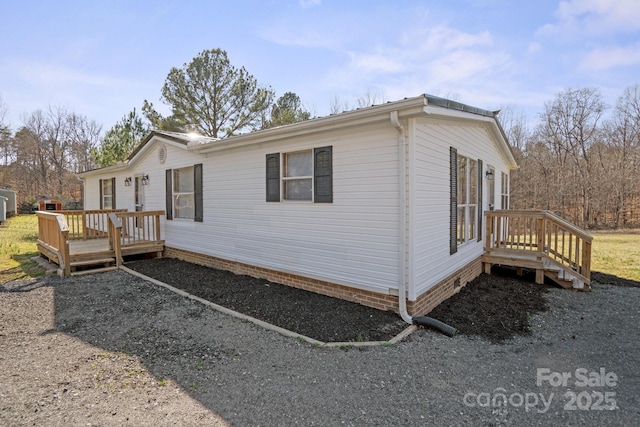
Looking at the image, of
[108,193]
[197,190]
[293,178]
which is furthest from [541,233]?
[108,193]

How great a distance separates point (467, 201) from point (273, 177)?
3890mm

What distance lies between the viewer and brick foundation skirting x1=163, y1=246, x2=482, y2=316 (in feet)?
15.9

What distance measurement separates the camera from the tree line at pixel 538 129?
60.8 ft

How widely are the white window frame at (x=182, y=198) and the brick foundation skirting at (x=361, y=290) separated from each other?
119cm

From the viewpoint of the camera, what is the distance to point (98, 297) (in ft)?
18.6

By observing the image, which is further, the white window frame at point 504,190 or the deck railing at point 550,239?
the white window frame at point 504,190

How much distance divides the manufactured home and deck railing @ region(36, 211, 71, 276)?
232cm

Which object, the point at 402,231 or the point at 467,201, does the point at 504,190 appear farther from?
the point at 402,231

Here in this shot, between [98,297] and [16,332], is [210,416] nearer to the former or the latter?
[16,332]

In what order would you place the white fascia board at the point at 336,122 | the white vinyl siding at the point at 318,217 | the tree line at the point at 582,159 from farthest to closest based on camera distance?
the tree line at the point at 582,159 < the white vinyl siding at the point at 318,217 < the white fascia board at the point at 336,122

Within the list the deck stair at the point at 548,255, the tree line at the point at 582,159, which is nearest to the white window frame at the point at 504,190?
the deck stair at the point at 548,255

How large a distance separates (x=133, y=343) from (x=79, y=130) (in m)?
35.0

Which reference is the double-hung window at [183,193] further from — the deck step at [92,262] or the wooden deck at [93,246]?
the deck step at [92,262]

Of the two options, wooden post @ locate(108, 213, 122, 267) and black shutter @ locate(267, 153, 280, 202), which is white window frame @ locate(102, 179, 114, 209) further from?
black shutter @ locate(267, 153, 280, 202)
